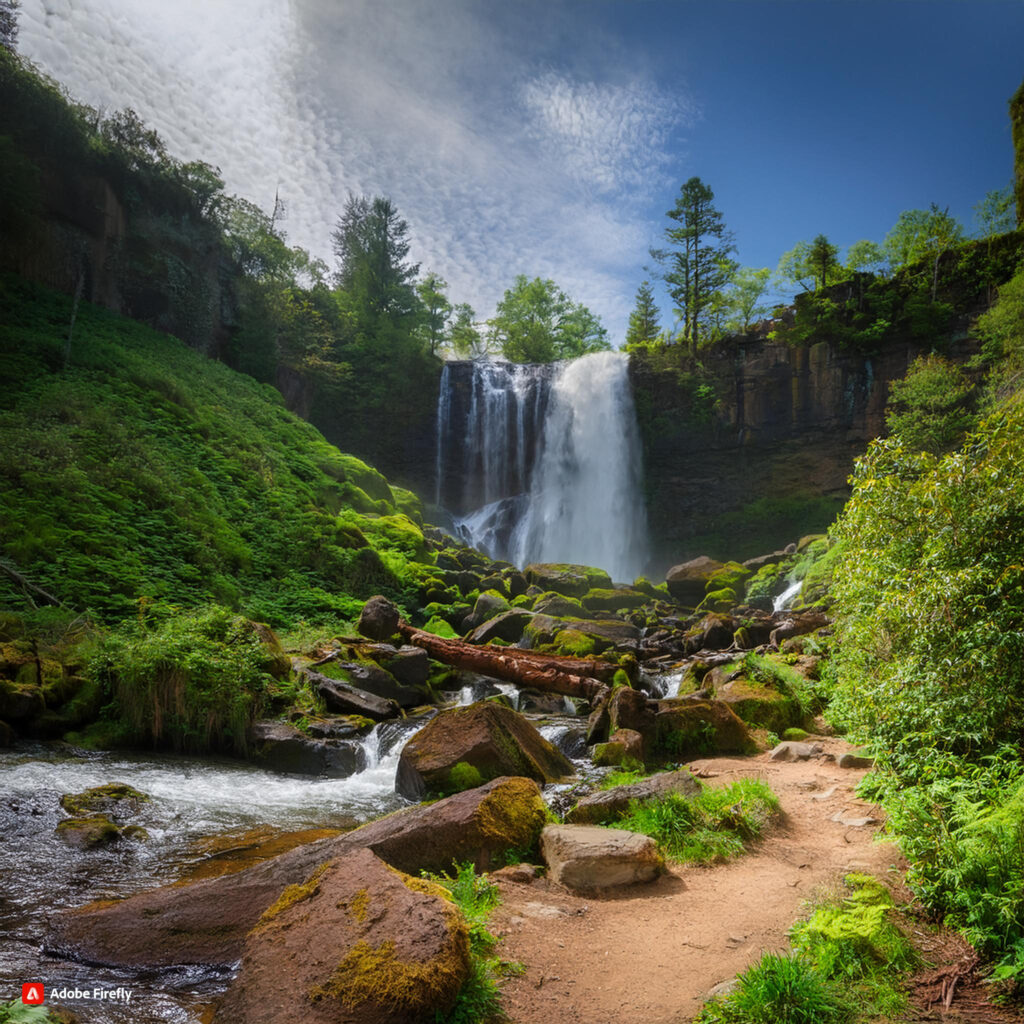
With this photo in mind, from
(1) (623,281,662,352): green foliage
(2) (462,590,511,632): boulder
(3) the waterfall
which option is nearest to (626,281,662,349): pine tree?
(1) (623,281,662,352): green foliage

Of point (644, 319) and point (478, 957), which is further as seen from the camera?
point (644, 319)

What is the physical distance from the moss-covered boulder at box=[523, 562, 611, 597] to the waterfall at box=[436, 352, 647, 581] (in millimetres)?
10065

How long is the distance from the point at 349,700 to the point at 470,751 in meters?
4.18

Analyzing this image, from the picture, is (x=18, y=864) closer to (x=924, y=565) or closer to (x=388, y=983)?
(x=388, y=983)

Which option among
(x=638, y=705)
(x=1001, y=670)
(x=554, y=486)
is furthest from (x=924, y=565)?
(x=554, y=486)

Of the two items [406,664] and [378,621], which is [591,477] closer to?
[378,621]

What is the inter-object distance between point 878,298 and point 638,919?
114ft

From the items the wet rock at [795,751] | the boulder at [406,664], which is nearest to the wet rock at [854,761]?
the wet rock at [795,751]

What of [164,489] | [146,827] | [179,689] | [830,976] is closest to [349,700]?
[179,689]

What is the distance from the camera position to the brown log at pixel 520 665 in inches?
458

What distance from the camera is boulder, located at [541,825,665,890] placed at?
4379 mm

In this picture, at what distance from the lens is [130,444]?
16.4 m

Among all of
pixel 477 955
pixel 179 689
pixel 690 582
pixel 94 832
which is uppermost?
pixel 690 582

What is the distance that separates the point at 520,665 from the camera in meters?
12.3
